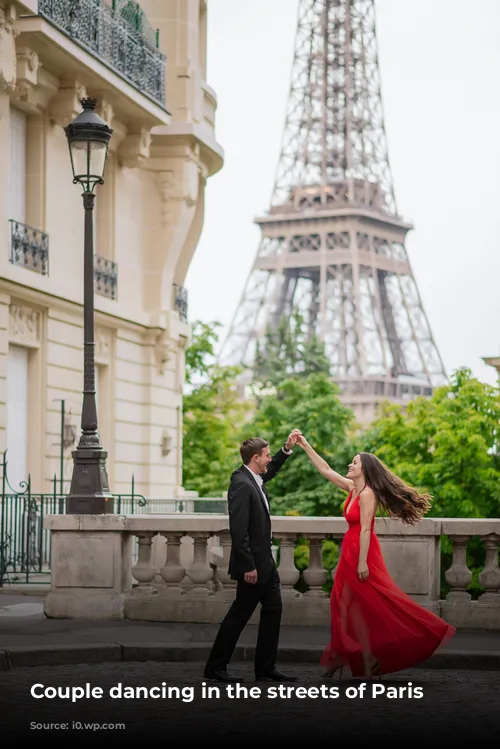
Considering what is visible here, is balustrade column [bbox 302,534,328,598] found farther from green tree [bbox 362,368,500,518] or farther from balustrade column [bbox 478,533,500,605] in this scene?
green tree [bbox 362,368,500,518]

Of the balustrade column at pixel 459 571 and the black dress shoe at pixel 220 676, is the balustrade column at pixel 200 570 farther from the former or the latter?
the black dress shoe at pixel 220 676

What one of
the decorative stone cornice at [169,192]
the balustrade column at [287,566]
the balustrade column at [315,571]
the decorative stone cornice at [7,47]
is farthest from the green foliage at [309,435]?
the balustrade column at [315,571]

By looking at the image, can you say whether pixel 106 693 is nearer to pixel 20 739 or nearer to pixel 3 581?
pixel 20 739

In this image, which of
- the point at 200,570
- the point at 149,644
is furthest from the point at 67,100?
the point at 149,644

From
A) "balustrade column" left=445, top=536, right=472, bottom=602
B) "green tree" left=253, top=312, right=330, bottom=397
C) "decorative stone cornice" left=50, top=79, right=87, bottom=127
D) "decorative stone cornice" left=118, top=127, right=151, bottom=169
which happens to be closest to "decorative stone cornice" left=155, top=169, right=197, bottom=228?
"decorative stone cornice" left=118, top=127, right=151, bottom=169

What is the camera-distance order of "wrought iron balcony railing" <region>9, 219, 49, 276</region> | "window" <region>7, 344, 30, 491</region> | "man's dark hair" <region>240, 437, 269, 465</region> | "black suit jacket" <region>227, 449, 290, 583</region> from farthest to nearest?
"window" <region>7, 344, 30, 491</region> → "wrought iron balcony railing" <region>9, 219, 49, 276</region> → "man's dark hair" <region>240, 437, 269, 465</region> → "black suit jacket" <region>227, 449, 290, 583</region>

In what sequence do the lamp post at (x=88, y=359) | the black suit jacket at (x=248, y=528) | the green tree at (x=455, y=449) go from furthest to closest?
the green tree at (x=455, y=449), the lamp post at (x=88, y=359), the black suit jacket at (x=248, y=528)

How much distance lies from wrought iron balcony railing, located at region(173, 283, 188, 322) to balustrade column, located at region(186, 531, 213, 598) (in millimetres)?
15966

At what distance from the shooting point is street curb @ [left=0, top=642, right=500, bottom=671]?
10984mm

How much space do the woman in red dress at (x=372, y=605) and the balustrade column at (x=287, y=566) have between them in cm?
281

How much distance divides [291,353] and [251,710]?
191 ft

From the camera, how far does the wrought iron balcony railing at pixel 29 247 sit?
21.6 m

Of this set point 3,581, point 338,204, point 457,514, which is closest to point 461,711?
point 3,581

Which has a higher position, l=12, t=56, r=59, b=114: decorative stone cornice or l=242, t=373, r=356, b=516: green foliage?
l=12, t=56, r=59, b=114: decorative stone cornice
